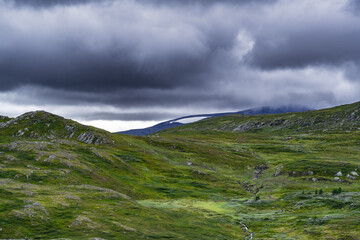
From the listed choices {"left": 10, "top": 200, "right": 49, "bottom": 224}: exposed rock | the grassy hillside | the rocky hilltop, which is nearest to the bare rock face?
the rocky hilltop

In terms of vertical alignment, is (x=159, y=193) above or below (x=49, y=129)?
below

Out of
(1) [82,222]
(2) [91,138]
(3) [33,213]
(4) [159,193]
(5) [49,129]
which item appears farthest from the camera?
(5) [49,129]

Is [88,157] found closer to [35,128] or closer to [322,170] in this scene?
[35,128]

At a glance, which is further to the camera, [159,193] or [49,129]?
[49,129]

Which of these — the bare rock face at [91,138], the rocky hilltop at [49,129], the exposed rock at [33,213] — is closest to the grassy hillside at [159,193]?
the exposed rock at [33,213]

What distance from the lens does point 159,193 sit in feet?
330

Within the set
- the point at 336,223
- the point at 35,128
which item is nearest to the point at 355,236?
the point at 336,223

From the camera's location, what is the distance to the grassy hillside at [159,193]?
46938 mm

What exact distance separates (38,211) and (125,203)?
23.5m

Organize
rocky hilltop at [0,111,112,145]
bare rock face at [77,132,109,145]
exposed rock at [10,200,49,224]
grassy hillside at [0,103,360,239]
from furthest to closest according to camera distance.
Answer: rocky hilltop at [0,111,112,145] → bare rock face at [77,132,109,145] → grassy hillside at [0,103,360,239] → exposed rock at [10,200,49,224]

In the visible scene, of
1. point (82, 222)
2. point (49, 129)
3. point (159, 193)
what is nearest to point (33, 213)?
point (82, 222)

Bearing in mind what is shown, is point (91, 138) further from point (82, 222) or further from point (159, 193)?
point (82, 222)

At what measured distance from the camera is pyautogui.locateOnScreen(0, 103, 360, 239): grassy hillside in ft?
154

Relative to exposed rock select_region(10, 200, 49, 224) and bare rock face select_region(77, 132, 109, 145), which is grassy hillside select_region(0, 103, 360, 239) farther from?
bare rock face select_region(77, 132, 109, 145)
